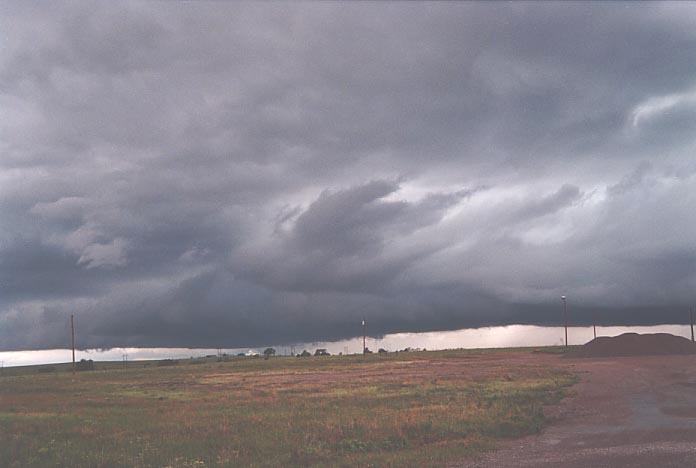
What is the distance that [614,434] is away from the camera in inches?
1001

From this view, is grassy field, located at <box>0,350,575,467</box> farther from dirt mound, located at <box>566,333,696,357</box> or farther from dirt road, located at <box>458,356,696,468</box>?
dirt mound, located at <box>566,333,696,357</box>

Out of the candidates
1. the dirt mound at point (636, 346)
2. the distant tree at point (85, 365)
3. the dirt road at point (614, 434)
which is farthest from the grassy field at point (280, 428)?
the distant tree at point (85, 365)

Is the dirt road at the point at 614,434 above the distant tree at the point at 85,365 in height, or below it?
above

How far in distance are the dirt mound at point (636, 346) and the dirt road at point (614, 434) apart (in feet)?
240

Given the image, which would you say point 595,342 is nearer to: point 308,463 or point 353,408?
point 353,408

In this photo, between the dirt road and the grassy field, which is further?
the grassy field

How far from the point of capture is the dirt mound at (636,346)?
111562mm

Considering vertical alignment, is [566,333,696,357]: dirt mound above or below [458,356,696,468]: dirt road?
below

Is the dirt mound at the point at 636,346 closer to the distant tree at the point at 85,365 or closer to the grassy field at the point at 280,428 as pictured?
the grassy field at the point at 280,428

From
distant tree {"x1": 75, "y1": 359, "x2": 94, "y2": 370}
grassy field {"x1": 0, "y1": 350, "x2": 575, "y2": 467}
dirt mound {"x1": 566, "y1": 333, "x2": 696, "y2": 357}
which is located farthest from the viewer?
distant tree {"x1": 75, "y1": 359, "x2": 94, "y2": 370}

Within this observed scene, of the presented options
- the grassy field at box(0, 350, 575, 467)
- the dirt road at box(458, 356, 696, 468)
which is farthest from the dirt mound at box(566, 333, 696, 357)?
the dirt road at box(458, 356, 696, 468)

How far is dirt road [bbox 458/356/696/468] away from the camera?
20078 millimetres

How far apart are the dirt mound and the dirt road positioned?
240 ft

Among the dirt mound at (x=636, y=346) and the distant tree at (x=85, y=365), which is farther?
the distant tree at (x=85, y=365)
